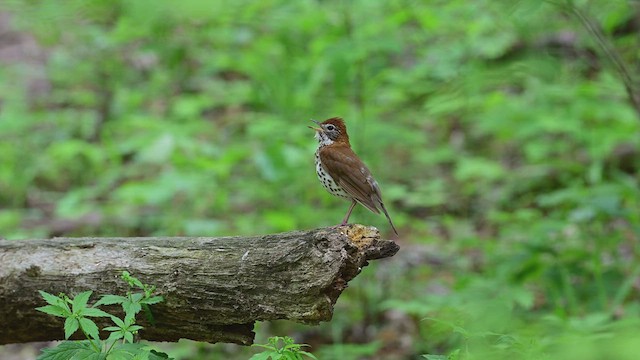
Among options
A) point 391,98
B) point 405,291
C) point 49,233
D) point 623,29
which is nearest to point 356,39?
point 391,98

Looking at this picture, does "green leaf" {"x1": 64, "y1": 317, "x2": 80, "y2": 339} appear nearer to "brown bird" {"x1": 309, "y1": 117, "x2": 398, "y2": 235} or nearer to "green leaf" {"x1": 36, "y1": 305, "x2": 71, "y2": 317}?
"green leaf" {"x1": 36, "y1": 305, "x2": 71, "y2": 317}

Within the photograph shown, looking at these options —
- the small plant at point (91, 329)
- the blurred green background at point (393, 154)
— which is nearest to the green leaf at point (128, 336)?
the small plant at point (91, 329)

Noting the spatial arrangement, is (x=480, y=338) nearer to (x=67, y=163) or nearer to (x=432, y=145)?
(x=432, y=145)

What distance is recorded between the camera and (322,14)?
5406 millimetres

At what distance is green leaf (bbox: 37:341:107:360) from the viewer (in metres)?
2.25

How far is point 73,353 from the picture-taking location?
230 centimetres

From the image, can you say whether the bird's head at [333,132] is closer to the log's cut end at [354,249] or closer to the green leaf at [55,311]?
the log's cut end at [354,249]

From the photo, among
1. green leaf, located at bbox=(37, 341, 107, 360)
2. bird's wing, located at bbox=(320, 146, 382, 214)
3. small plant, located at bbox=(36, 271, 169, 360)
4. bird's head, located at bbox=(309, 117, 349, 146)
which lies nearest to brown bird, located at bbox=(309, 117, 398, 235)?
bird's wing, located at bbox=(320, 146, 382, 214)

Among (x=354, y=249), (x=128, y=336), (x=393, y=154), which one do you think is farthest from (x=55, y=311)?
(x=393, y=154)

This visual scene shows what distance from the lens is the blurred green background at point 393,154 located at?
4348 millimetres

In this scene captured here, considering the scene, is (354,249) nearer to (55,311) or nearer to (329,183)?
(329,183)

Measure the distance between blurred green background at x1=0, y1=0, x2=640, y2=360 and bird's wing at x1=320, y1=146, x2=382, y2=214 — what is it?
2.04 feet

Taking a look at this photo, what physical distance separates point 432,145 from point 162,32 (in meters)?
3.21

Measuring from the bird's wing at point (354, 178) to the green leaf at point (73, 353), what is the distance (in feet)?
4.22
